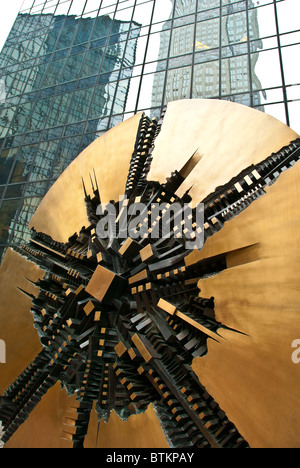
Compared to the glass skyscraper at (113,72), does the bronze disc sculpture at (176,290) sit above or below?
below

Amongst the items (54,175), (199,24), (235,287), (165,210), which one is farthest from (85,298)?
(199,24)

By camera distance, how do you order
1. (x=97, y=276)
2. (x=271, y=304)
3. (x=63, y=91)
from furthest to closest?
A: (x=63, y=91), (x=97, y=276), (x=271, y=304)

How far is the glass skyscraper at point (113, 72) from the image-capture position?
6504 mm

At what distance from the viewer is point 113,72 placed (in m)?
8.30

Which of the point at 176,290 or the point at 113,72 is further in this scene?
the point at 113,72

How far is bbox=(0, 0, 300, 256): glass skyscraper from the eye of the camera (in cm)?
650

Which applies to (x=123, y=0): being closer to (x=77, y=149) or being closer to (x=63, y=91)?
(x=63, y=91)

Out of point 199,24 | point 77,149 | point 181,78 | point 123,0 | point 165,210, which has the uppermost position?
point 123,0

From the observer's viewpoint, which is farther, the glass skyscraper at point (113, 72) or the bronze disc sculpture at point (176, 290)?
the glass skyscraper at point (113, 72)

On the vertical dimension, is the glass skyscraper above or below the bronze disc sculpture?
above

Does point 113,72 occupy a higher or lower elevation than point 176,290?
higher

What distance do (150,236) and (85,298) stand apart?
87 centimetres

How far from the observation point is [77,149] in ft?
25.7

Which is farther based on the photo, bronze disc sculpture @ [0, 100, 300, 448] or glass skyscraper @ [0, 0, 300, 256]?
glass skyscraper @ [0, 0, 300, 256]
